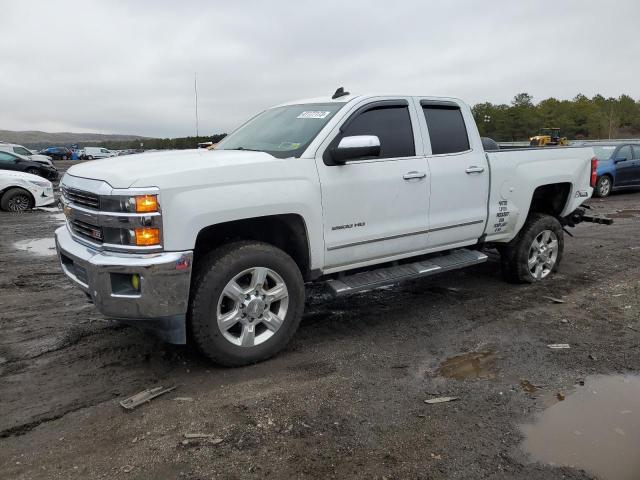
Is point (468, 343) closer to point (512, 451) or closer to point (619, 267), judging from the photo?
point (512, 451)

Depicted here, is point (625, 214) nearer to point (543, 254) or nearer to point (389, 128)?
point (543, 254)

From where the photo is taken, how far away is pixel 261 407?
11.5 ft

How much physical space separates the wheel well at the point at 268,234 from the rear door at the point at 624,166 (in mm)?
14551

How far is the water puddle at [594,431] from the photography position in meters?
2.98

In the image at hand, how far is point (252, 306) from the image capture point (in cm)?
405

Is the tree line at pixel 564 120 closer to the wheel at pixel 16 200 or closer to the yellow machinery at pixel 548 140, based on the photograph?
the yellow machinery at pixel 548 140

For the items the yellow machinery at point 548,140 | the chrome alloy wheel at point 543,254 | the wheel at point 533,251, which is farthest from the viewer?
the yellow machinery at point 548,140

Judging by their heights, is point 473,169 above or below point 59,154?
below

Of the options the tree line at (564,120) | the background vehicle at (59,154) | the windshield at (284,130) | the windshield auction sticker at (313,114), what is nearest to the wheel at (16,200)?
the windshield at (284,130)

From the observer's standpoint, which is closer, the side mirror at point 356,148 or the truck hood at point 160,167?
the truck hood at point 160,167

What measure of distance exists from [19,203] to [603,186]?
53.2ft

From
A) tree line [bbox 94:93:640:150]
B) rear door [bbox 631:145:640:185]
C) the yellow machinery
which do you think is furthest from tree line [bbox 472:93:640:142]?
rear door [bbox 631:145:640:185]

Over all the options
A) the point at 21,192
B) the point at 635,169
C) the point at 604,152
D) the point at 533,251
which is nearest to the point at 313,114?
the point at 533,251

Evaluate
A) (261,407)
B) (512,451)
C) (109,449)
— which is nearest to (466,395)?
(512,451)
